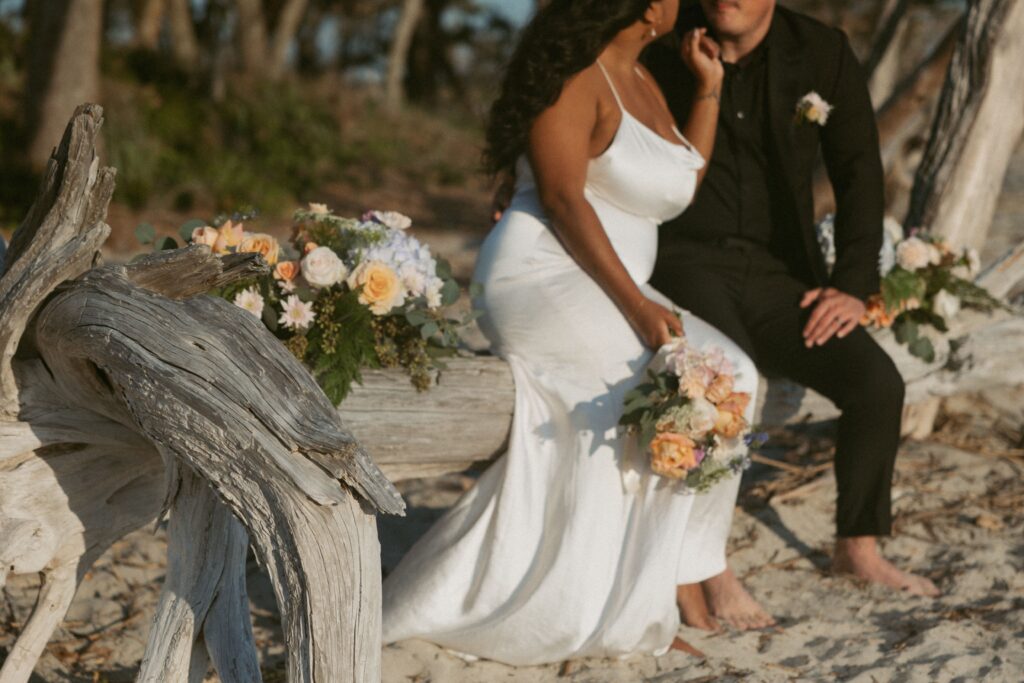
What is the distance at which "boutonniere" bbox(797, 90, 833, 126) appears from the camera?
468 centimetres

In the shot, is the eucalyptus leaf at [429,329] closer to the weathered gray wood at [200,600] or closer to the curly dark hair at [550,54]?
the curly dark hair at [550,54]

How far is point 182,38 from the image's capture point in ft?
53.1

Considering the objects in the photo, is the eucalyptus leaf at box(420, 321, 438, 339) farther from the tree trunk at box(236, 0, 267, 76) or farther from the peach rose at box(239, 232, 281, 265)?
the tree trunk at box(236, 0, 267, 76)

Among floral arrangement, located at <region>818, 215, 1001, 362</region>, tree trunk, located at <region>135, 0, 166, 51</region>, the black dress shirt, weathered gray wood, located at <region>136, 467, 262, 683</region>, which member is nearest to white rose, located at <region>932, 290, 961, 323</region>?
floral arrangement, located at <region>818, 215, 1001, 362</region>

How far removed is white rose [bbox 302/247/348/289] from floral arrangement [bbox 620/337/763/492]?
3.52 feet

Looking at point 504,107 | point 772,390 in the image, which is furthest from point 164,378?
point 772,390

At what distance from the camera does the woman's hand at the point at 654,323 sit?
4106mm

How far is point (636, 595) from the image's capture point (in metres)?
3.99

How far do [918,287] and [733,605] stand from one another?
1635 mm

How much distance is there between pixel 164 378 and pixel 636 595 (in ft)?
6.12

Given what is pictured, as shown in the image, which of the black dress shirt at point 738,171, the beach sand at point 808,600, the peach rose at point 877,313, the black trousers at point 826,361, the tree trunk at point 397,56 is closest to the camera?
the beach sand at point 808,600

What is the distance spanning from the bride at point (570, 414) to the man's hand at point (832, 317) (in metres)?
0.46

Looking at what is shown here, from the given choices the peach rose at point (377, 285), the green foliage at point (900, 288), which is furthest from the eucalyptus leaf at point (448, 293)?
the green foliage at point (900, 288)

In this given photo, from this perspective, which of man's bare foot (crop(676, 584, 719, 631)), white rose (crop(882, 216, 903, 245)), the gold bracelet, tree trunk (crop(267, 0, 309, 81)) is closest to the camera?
man's bare foot (crop(676, 584, 719, 631))
